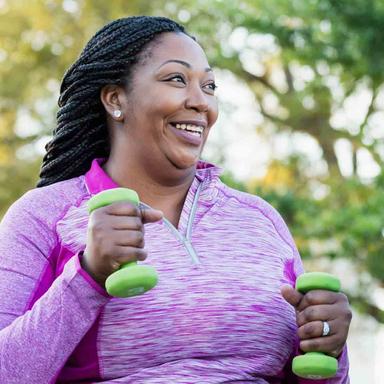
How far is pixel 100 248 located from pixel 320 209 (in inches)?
301

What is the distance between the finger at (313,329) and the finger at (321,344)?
0.01 metres

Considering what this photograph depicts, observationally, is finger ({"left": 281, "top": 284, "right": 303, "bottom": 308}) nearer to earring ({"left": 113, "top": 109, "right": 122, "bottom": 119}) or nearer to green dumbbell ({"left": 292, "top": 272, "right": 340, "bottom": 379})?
green dumbbell ({"left": 292, "top": 272, "right": 340, "bottom": 379})

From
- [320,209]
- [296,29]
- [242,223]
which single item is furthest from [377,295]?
[242,223]

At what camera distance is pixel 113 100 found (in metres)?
2.55

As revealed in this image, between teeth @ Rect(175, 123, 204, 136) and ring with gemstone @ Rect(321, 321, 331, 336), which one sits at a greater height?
teeth @ Rect(175, 123, 204, 136)

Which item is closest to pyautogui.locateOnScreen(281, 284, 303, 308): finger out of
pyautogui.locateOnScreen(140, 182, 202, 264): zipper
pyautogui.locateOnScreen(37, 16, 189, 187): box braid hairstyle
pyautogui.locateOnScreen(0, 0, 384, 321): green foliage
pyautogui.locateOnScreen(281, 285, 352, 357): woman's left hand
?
pyautogui.locateOnScreen(281, 285, 352, 357): woman's left hand

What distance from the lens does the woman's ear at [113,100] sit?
2.52 meters

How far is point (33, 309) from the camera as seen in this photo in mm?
2115

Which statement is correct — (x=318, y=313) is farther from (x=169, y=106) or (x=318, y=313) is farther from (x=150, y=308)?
(x=169, y=106)

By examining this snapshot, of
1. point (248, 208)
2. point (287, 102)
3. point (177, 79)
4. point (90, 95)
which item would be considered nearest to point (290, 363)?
point (248, 208)

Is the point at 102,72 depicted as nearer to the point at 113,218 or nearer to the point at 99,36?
the point at 99,36

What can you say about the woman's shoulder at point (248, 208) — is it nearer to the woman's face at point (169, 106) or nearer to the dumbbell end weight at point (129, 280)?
the woman's face at point (169, 106)

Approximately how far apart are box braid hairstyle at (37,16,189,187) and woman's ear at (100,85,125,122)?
0.06 ft

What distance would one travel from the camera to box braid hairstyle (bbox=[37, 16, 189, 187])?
2521mm
